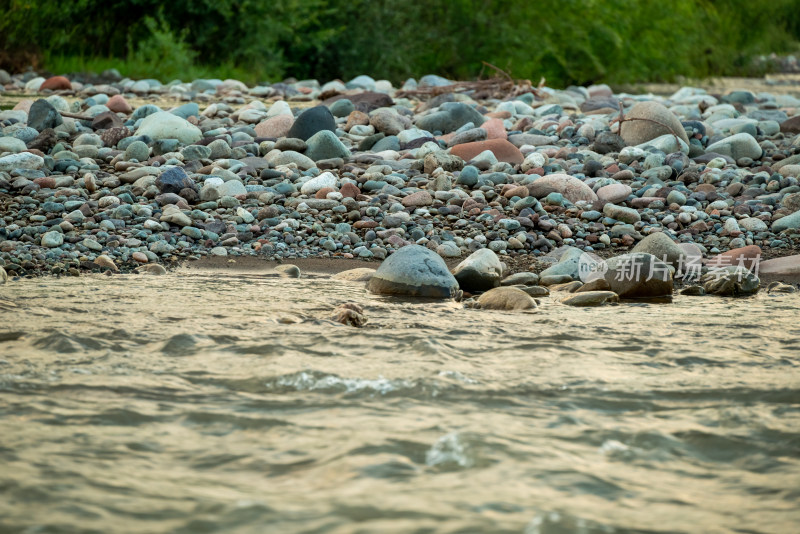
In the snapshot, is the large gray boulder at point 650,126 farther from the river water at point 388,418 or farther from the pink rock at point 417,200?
the river water at point 388,418

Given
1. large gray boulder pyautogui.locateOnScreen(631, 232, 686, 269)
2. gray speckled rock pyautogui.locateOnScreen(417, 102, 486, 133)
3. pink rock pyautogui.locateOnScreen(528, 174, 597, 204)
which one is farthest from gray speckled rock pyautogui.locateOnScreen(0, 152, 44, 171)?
large gray boulder pyautogui.locateOnScreen(631, 232, 686, 269)

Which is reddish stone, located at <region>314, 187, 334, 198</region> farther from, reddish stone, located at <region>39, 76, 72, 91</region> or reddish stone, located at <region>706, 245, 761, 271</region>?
reddish stone, located at <region>39, 76, 72, 91</region>

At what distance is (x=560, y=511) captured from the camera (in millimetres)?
2336

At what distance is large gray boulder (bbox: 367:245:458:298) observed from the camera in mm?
4715

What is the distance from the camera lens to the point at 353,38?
15.1 meters

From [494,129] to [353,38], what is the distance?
803cm

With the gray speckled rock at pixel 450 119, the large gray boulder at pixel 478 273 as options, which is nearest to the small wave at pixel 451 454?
the large gray boulder at pixel 478 273

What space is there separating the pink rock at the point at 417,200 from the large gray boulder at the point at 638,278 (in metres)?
1.54

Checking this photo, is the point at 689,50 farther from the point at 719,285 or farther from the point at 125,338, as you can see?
the point at 125,338

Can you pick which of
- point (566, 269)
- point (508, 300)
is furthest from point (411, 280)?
point (566, 269)

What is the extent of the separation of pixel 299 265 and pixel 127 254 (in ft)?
3.34

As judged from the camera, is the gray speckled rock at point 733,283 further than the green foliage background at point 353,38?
No

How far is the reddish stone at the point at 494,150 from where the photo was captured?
6.96m

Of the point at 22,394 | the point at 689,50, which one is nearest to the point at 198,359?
the point at 22,394
